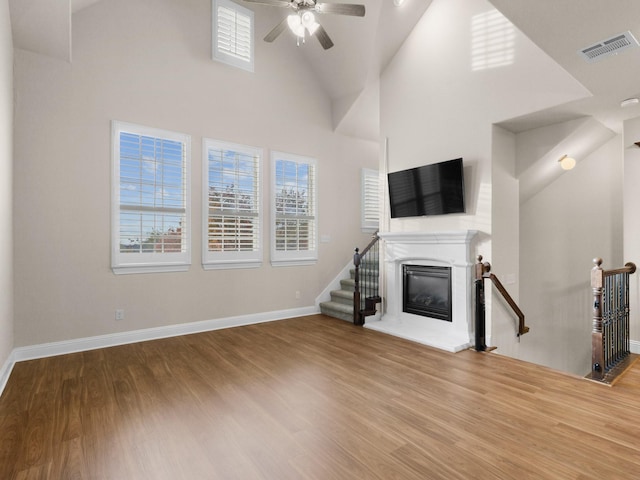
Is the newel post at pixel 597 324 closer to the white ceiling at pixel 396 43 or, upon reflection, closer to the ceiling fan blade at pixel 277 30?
the white ceiling at pixel 396 43

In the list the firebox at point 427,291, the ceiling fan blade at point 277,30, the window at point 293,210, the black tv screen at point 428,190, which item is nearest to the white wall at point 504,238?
the black tv screen at point 428,190

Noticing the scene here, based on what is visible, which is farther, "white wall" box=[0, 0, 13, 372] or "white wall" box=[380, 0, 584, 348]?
"white wall" box=[380, 0, 584, 348]

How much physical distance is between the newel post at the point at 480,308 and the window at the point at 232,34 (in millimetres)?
4579

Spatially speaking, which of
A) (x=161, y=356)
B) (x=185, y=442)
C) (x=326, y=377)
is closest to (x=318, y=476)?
(x=185, y=442)

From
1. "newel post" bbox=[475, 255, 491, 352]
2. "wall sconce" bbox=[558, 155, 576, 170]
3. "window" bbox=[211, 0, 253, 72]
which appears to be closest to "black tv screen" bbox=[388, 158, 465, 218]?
"newel post" bbox=[475, 255, 491, 352]

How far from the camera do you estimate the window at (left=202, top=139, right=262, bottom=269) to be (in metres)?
5.05

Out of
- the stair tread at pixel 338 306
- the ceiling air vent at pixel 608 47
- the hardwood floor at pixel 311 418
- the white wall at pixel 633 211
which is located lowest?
the hardwood floor at pixel 311 418

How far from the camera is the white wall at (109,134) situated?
3.84 m

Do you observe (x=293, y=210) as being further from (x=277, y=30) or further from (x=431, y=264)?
(x=277, y=30)

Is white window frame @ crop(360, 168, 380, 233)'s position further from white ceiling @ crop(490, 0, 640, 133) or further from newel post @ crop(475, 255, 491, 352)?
white ceiling @ crop(490, 0, 640, 133)

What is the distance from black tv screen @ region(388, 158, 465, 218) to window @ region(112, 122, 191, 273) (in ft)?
10.2

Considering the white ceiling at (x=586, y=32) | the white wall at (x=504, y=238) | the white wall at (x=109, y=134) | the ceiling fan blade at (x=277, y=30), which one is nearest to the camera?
the white ceiling at (x=586, y=32)

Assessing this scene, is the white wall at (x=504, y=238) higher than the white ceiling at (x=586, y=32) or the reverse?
the reverse

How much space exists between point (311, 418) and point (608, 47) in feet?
11.9
